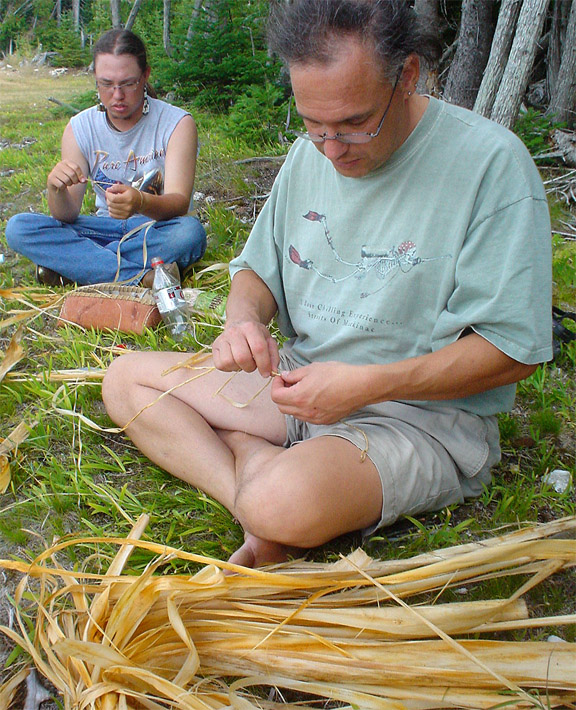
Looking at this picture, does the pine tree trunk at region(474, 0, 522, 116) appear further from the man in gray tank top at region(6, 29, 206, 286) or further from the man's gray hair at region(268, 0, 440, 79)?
the man's gray hair at region(268, 0, 440, 79)

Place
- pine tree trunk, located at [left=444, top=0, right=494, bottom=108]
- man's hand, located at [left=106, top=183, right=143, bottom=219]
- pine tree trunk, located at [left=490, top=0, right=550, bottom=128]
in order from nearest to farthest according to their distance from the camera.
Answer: man's hand, located at [left=106, top=183, right=143, bottom=219]
pine tree trunk, located at [left=490, top=0, right=550, bottom=128]
pine tree trunk, located at [left=444, top=0, right=494, bottom=108]

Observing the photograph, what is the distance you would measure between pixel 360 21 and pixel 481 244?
1.84 feet

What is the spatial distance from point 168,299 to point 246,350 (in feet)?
4.58

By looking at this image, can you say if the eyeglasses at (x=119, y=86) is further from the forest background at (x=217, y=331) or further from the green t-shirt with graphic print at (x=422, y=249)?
the green t-shirt with graphic print at (x=422, y=249)

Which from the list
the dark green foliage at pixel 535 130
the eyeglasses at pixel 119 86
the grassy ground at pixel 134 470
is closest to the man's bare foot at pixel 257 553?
the grassy ground at pixel 134 470

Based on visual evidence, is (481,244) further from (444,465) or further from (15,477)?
(15,477)

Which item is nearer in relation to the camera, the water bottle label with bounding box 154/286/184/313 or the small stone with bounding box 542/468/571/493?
the small stone with bounding box 542/468/571/493

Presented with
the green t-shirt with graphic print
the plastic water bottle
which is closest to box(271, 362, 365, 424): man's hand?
the green t-shirt with graphic print

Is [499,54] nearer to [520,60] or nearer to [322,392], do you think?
[520,60]

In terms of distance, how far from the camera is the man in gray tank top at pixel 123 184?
344cm

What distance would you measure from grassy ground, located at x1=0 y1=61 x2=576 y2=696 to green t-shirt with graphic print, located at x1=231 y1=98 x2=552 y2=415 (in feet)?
1.21

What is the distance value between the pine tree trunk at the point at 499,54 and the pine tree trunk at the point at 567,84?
1.92 ft

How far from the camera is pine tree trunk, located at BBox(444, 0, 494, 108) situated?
4.56 metres

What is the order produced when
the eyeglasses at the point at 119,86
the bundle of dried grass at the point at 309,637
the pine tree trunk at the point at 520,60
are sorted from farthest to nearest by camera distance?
the pine tree trunk at the point at 520,60 → the eyeglasses at the point at 119,86 → the bundle of dried grass at the point at 309,637
